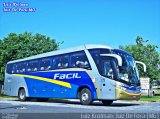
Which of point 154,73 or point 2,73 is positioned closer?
point 2,73

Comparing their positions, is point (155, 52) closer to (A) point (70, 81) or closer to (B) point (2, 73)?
(B) point (2, 73)

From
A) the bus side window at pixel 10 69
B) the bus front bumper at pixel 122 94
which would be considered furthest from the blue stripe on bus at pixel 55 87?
the bus side window at pixel 10 69

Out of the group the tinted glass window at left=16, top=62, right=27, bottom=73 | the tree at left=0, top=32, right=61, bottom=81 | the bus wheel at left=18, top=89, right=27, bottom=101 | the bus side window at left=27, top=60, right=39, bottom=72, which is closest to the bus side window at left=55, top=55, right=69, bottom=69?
the bus side window at left=27, top=60, right=39, bottom=72

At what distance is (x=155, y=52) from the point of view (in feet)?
167

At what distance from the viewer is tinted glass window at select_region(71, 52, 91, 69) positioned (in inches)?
846

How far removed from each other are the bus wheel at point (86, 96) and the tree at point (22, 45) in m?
23.3

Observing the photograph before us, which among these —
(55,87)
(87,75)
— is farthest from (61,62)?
(87,75)

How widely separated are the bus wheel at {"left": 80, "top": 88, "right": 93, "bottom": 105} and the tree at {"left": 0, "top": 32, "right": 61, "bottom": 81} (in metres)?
23.3

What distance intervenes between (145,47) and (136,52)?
1.68m

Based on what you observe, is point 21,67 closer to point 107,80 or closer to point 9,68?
point 9,68

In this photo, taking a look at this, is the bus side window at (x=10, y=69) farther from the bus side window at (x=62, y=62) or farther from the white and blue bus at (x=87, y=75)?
the bus side window at (x=62, y=62)

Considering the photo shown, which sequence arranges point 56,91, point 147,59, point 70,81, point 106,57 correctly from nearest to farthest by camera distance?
point 106,57
point 70,81
point 56,91
point 147,59

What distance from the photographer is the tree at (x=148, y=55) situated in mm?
49750

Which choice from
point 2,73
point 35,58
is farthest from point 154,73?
point 35,58
